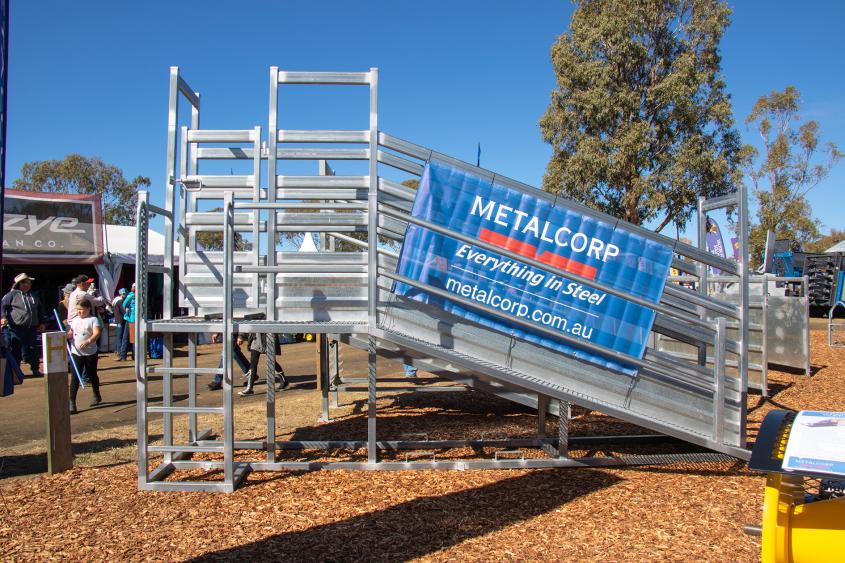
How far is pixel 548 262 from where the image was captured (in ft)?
18.3

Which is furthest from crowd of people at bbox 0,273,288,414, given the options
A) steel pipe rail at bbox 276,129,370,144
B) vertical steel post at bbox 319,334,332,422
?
steel pipe rail at bbox 276,129,370,144

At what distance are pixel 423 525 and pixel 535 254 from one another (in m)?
2.35

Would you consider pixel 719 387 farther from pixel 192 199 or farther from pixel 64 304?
pixel 64 304

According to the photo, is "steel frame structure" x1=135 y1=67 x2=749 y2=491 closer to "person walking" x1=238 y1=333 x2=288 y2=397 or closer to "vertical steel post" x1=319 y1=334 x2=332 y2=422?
"vertical steel post" x1=319 y1=334 x2=332 y2=422

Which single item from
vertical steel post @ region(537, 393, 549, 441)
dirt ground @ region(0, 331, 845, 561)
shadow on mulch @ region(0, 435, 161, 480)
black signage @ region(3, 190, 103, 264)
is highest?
black signage @ region(3, 190, 103, 264)

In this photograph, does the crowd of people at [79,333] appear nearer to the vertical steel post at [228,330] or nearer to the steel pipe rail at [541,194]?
the vertical steel post at [228,330]

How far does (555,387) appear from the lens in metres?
5.50

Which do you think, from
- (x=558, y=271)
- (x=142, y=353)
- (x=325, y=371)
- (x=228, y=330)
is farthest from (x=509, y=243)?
(x=325, y=371)

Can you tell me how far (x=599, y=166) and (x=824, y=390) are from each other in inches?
664

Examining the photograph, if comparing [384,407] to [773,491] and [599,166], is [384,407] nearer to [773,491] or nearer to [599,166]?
[773,491]

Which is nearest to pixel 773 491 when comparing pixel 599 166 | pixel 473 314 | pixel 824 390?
pixel 473 314

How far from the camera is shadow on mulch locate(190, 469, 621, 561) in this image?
4242 millimetres

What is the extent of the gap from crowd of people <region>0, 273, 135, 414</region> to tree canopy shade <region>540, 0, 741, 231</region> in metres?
17.9

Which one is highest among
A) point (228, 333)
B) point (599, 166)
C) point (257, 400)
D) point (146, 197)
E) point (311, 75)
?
point (599, 166)
